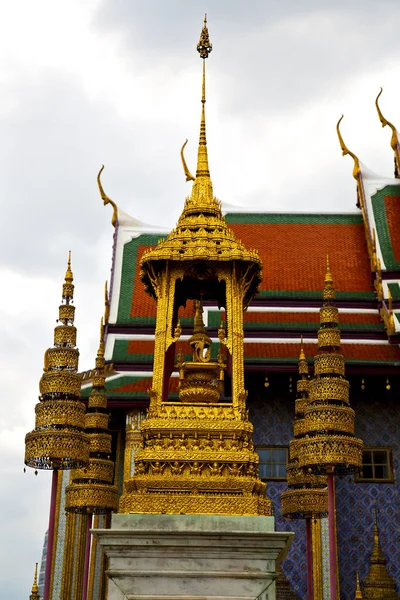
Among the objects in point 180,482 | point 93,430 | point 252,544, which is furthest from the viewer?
point 93,430

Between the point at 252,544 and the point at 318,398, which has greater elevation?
the point at 318,398

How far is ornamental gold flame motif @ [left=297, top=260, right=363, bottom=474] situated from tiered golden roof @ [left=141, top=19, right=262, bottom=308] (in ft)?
11.2

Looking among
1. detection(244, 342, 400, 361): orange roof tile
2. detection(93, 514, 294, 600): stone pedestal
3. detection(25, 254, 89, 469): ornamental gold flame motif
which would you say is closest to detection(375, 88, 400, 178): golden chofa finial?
detection(244, 342, 400, 361): orange roof tile

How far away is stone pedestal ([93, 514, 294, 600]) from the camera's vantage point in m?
8.84

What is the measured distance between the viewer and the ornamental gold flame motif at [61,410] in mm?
14047

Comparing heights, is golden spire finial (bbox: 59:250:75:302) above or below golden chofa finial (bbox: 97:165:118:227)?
below

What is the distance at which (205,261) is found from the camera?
10.9 metres

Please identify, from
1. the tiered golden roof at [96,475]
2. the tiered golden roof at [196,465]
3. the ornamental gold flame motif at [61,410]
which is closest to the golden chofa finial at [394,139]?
the tiered golden roof at [96,475]

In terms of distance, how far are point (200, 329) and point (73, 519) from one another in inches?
465

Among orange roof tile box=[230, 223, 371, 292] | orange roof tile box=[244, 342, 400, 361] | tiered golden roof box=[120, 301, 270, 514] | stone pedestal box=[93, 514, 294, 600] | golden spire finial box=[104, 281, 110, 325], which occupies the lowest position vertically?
stone pedestal box=[93, 514, 294, 600]

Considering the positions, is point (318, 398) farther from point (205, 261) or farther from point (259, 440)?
point (259, 440)

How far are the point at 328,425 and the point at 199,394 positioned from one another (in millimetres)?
Answer: 4233

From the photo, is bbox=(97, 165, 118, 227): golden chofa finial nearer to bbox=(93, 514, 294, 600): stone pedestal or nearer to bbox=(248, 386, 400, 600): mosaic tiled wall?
bbox=(248, 386, 400, 600): mosaic tiled wall

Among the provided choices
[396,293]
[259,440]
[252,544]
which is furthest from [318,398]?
[396,293]
